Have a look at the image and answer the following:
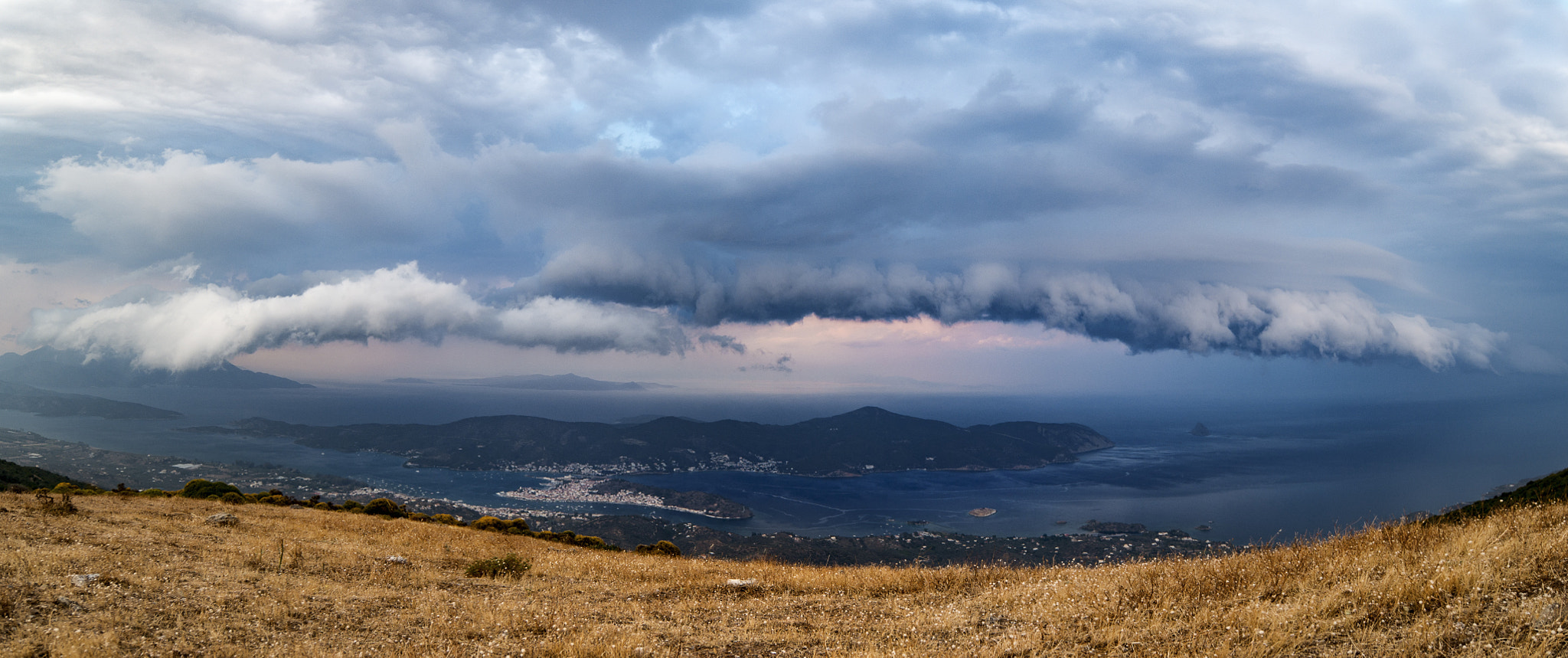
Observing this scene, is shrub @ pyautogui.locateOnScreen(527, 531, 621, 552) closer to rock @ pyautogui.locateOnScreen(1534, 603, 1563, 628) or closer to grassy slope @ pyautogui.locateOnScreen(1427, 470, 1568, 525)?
grassy slope @ pyautogui.locateOnScreen(1427, 470, 1568, 525)

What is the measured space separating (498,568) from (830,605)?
332 inches

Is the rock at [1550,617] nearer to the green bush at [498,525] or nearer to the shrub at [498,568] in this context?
the shrub at [498,568]

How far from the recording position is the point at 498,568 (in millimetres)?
14453

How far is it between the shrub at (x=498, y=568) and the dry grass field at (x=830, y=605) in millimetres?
410

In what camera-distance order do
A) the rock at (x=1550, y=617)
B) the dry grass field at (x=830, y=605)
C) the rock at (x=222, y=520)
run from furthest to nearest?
1. the rock at (x=222, y=520)
2. the dry grass field at (x=830, y=605)
3. the rock at (x=1550, y=617)

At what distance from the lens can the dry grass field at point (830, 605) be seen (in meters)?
6.92

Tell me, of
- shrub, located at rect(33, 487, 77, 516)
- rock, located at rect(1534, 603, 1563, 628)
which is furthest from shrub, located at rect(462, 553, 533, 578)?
rock, located at rect(1534, 603, 1563, 628)

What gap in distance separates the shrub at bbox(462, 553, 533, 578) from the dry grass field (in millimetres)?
410

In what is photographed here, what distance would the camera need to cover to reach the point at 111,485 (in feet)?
339

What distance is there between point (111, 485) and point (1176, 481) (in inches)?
9959

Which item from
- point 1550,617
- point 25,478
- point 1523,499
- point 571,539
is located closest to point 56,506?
point 571,539

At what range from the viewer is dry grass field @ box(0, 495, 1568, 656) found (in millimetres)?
6918

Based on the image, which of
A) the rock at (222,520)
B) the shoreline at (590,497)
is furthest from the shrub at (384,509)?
the shoreline at (590,497)

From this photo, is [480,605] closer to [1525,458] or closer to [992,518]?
[992,518]
